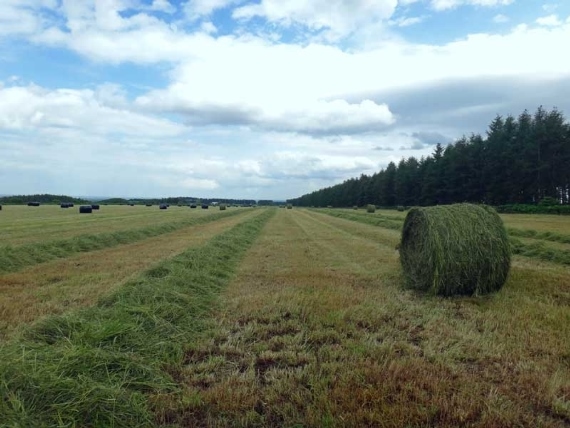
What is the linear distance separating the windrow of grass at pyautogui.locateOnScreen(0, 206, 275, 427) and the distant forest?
5034 cm

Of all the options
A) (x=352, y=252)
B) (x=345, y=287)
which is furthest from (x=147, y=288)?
(x=352, y=252)

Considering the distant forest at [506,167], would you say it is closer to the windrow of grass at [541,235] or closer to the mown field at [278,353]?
the windrow of grass at [541,235]

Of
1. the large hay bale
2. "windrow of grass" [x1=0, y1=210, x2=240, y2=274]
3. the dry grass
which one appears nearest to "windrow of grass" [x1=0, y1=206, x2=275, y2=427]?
the dry grass

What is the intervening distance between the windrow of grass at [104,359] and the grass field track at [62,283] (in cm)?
110

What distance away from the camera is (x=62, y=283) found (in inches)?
409

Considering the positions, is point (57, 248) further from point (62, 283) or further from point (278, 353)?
point (278, 353)

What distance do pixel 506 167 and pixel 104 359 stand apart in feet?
199

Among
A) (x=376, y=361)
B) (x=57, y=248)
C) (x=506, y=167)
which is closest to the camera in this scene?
(x=376, y=361)

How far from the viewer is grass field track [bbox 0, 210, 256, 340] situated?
7695mm

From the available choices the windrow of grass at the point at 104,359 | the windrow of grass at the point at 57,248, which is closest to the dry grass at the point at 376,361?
the windrow of grass at the point at 104,359

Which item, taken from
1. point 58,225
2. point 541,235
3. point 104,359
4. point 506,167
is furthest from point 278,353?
point 506,167

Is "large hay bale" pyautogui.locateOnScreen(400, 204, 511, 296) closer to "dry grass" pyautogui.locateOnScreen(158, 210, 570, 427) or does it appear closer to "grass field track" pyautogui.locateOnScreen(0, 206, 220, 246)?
"dry grass" pyautogui.locateOnScreen(158, 210, 570, 427)

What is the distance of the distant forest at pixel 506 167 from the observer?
176ft

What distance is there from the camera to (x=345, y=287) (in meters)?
9.77
